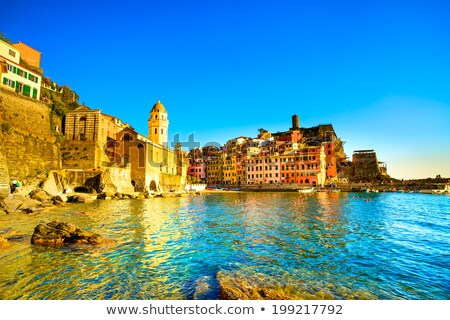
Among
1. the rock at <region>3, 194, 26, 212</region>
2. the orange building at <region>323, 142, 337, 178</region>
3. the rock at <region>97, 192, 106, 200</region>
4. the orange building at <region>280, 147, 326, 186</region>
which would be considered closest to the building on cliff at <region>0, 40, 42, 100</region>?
the rock at <region>97, 192, 106, 200</region>

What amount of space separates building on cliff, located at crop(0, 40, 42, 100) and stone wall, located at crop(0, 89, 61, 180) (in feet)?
4.72

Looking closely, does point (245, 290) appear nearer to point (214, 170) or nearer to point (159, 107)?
point (159, 107)

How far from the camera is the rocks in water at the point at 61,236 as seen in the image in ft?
34.5

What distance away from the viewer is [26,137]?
3172 centimetres

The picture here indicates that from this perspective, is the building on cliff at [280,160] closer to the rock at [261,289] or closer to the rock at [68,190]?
the rock at [68,190]

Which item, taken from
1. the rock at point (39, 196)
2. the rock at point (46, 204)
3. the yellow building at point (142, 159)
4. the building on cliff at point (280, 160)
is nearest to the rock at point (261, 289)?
the rock at point (46, 204)

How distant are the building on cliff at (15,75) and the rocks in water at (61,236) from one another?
30.0 metres

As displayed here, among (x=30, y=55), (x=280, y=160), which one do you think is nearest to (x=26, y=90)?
(x=30, y=55)

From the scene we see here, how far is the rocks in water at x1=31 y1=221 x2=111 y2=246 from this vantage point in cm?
1051

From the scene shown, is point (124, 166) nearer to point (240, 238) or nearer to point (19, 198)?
point (19, 198)

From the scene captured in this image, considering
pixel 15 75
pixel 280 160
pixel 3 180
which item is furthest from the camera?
pixel 280 160

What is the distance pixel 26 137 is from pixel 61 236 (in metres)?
28.4

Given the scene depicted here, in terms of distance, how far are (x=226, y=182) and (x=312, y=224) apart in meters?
63.9
